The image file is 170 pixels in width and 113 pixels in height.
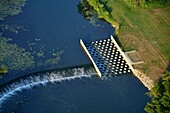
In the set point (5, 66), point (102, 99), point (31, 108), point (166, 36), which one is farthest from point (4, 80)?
point (166, 36)

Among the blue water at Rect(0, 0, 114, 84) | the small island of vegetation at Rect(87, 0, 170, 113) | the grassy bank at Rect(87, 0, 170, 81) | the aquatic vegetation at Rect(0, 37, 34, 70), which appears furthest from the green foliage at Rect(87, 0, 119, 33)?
the aquatic vegetation at Rect(0, 37, 34, 70)

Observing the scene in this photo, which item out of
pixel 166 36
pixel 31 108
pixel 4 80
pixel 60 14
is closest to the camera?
pixel 31 108

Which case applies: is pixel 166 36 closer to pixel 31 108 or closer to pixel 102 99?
pixel 102 99

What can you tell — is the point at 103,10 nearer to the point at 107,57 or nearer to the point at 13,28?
the point at 107,57

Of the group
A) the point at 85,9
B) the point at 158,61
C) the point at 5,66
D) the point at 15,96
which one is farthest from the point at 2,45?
the point at 158,61

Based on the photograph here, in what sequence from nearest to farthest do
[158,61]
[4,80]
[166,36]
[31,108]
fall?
[31,108], [4,80], [158,61], [166,36]

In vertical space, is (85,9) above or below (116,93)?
above

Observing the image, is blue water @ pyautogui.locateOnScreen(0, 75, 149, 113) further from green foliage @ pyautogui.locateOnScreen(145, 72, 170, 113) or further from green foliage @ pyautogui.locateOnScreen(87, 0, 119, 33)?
green foliage @ pyautogui.locateOnScreen(87, 0, 119, 33)

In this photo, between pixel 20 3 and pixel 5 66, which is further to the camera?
pixel 20 3

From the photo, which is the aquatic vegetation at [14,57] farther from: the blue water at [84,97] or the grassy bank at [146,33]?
the grassy bank at [146,33]

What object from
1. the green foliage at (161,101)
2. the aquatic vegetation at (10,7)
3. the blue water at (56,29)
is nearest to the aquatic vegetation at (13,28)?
the blue water at (56,29)
